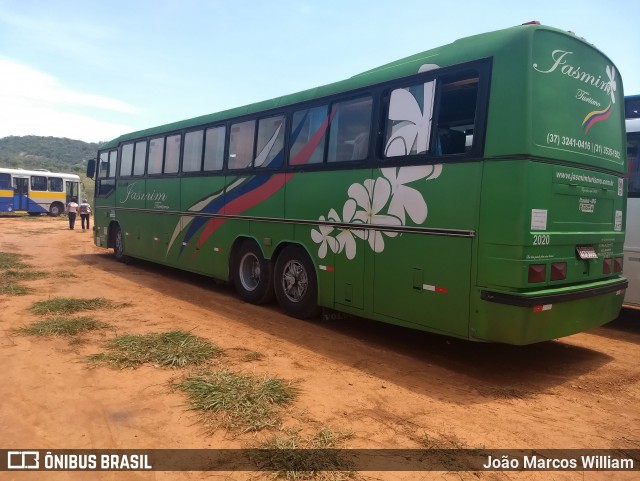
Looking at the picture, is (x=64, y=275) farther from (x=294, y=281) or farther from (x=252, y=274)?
(x=294, y=281)

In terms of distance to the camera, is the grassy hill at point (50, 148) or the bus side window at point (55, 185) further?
the grassy hill at point (50, 148)

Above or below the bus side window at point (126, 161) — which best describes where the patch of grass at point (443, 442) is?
below

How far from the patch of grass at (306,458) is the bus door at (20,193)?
35723 millimetres

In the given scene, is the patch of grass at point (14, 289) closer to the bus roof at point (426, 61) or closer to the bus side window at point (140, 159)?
the bus side window at point (140, 159)

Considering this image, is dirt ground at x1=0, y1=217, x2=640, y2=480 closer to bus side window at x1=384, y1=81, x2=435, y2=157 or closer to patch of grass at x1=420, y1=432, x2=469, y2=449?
patch of grass at x1=420, y1=432, x2=469, y2=449

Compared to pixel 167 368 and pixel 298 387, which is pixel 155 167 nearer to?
pixel 167 368

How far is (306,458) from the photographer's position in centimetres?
329

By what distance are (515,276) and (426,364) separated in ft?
5.20

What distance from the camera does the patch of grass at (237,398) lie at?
3.83m

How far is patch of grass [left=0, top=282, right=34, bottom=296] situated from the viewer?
8.51 meters

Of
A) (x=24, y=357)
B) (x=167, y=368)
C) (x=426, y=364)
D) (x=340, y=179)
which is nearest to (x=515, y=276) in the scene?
(x=426, y=364)

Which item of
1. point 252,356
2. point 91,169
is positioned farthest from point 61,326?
point 91,169

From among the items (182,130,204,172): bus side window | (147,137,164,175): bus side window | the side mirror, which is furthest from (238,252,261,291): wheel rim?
the side mirror

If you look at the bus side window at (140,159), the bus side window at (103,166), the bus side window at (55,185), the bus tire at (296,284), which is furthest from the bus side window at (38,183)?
the bus tire at (296,284)
